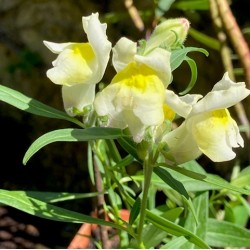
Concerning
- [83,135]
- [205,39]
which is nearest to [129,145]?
[83,135]

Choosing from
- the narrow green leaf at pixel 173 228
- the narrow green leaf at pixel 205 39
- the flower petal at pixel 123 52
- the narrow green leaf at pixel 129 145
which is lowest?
the narrow green leaf at pixel 173 228

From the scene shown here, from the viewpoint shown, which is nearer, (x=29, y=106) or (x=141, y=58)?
(x=141, y=58)

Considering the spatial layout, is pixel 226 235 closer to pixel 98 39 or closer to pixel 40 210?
pixel 40 210

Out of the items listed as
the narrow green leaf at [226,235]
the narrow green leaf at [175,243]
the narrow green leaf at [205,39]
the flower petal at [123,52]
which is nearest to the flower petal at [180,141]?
the flower petal at [123,52]

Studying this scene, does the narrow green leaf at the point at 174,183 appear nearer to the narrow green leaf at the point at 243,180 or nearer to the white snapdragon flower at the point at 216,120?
the white snapdragon flower at the point at 216,120

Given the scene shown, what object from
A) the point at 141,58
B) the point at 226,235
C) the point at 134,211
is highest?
the point at 141,58

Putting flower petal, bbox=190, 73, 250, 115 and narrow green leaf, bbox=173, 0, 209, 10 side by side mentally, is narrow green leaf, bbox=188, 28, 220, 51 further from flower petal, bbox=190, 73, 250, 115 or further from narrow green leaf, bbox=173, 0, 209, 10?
flower petal, bbox=190, 73, 250, 115

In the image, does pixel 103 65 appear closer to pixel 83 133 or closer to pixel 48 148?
pixel 83 133

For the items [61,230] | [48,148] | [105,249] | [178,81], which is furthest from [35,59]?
[105,249]

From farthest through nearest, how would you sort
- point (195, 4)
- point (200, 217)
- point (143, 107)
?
point (195, 4) < point (200, 217) < point (143, 107)
